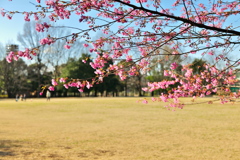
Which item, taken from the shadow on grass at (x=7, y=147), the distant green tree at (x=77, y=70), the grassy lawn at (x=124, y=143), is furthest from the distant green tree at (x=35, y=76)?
the shadow on grass at (x=7, y=147)

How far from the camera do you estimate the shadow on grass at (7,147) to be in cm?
624

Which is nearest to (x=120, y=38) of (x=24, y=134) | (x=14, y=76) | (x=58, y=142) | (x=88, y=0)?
(x=88, y=0)

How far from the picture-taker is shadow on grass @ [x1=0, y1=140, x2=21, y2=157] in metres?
6.24

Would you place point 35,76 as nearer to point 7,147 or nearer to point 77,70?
point 77,70

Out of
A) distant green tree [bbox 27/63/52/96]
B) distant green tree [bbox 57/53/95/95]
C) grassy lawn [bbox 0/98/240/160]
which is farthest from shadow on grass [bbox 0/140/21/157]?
distant green tree [bbox 27/63/52/96]

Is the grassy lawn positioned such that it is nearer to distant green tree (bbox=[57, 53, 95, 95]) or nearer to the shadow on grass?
the shadow on grass

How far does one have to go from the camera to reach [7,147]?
268 inches

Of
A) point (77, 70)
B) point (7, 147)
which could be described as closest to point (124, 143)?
point (7, 147)

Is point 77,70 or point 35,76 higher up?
point 77,70

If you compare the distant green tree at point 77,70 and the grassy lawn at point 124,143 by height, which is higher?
the distant green tree at point 77,70

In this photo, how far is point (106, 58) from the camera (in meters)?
4.67

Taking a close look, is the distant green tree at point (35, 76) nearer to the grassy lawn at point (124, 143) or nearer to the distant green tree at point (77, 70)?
the distant green tree at point (77, 70)

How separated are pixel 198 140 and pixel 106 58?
4.52m

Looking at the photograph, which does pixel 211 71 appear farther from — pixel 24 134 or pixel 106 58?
pixel 24 134
